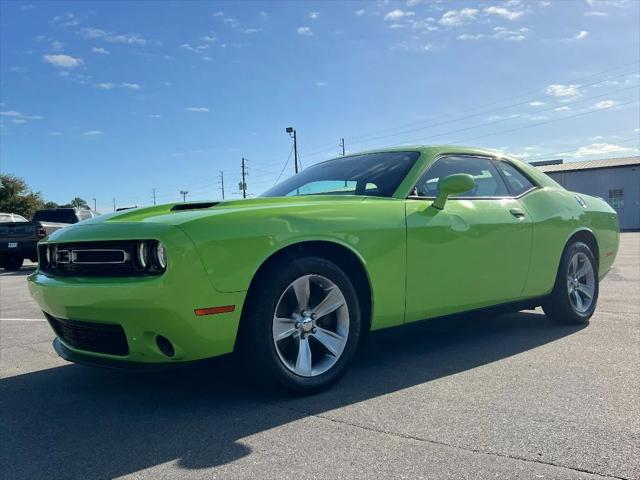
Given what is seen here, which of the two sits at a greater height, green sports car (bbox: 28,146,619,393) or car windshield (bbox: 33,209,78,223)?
car windshield (bbox: 33,209,78,223)

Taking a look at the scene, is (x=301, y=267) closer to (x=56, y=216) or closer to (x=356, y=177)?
(x=356, y=177)

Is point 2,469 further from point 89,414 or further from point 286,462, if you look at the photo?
point 286,462

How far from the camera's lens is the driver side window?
12.9 feet

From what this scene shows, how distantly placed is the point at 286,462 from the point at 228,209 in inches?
53.8

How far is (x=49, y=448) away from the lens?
2531 millimetres

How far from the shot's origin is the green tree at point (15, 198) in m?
49.9

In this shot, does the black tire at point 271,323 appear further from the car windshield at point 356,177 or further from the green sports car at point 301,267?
the car windshield at point 356,177

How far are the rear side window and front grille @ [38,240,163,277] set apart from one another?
3.09m

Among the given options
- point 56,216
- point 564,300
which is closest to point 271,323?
point 564,300

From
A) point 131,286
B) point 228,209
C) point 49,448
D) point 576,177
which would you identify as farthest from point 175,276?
point 576,177

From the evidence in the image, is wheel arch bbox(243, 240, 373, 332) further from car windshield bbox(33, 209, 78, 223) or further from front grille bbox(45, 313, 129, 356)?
car windshield bbox(33, 209, 78, 223)

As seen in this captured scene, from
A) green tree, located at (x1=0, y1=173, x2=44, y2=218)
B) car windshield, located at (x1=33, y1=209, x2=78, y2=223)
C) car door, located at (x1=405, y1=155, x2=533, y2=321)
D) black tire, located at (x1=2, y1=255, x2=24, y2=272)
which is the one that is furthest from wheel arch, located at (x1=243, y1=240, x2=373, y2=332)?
green tree, located at (x1=0, y1=173, x2=44, y2=218)

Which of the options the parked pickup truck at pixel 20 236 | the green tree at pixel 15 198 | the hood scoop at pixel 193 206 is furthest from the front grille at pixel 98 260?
the green tree at pixel 15 198

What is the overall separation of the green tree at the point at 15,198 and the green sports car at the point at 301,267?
174 feet
